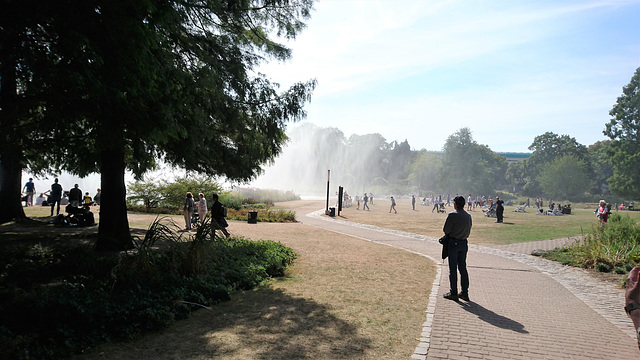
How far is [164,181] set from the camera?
1024 inches

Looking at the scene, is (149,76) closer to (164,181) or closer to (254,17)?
(254,17)

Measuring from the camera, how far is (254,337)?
185 inches

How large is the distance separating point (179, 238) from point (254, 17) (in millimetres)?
6350

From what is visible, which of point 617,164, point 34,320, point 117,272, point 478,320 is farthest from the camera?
point 617,164

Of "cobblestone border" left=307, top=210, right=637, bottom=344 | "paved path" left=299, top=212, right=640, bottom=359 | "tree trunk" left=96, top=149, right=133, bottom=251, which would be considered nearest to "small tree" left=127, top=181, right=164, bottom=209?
"tree trunk" left=96, top=149, right=133, bottom=251

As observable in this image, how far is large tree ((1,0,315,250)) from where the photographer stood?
576cm

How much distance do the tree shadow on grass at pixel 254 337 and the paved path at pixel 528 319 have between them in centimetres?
99

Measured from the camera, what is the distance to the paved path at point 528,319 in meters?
4.63

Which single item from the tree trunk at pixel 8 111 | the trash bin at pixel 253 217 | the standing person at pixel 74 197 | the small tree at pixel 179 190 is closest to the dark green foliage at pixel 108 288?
the tree trunk at pixel 8 111

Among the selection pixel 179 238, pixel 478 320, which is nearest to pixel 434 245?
pixel 478 320

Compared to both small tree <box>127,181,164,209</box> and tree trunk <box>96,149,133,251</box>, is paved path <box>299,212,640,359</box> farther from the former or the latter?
small tree <box>127,181,164,209</box>

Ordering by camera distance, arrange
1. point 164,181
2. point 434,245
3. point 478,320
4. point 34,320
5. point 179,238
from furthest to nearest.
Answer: point 164,181 < point 434,245 < point 179,238 < point 478,320 < point 34,320

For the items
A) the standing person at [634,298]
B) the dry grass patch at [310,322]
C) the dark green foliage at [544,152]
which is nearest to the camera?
the standing person at [634,298]

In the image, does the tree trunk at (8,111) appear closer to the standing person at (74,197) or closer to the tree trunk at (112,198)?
the tree trunk at (112,198)
